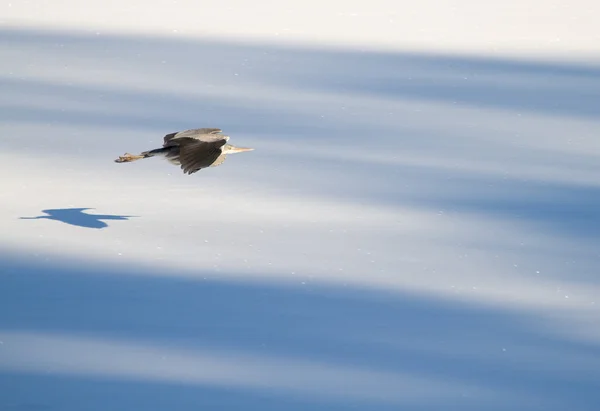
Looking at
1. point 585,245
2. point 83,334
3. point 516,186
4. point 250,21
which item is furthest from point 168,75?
point 83,334

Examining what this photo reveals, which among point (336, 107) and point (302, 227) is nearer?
point (302, 227)

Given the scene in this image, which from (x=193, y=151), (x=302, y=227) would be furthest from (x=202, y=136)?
(x=302, y=227)

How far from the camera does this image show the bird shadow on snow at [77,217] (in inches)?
143

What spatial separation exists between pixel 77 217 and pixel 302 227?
0.72 meters

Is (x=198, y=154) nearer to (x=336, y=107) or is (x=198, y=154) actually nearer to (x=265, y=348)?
(x=265, y=348)

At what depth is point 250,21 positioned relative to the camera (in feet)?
24.6

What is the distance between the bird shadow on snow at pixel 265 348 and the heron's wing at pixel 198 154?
475 mm

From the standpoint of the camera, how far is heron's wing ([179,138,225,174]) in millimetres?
3600

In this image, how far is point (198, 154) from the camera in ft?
11.9

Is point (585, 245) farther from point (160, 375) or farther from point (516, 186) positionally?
point (160, 375)

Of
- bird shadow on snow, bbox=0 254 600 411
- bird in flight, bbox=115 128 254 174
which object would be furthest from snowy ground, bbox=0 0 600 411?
bird in flight, bbox=115 128 254 174

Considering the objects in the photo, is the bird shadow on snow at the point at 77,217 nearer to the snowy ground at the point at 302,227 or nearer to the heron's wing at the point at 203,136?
the snowy ground at the point at 302,227

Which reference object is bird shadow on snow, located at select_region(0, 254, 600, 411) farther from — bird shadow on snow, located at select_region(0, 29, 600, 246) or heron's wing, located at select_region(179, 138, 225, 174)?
bird shadow on snow, located at select_region(0, 29, 600, 246)

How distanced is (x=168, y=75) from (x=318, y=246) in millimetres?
2671
